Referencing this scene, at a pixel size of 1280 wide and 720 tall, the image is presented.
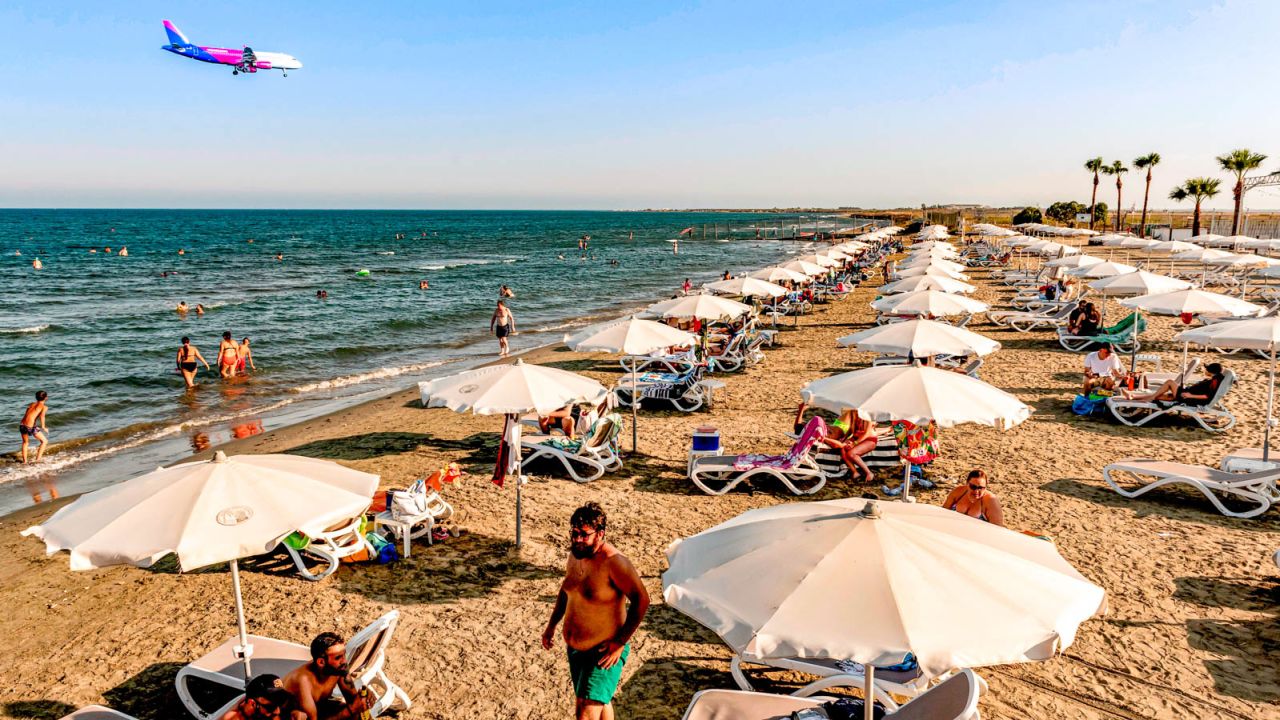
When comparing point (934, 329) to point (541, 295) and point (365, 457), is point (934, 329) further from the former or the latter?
point (541, 295)

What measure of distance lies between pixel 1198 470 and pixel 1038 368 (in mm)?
6787

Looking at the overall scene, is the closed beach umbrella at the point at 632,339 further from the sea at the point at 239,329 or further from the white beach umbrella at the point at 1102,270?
the white beach umbrella at the point at 1102,270

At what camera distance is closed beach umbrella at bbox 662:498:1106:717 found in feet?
9.43

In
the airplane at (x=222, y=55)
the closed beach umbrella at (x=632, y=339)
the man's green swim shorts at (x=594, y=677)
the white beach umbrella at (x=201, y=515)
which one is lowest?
the man's green swim shorts at (x=594, y=677)

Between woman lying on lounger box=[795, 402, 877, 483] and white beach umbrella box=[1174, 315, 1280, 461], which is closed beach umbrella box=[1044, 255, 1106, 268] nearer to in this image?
white beach umbrella box=[1174, 315, 1280, 461]

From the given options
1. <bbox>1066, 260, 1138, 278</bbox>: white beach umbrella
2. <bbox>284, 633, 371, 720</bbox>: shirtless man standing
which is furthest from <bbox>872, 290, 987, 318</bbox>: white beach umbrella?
<bbox>284, 633, 371, 720</bbox>: shirtless man standing

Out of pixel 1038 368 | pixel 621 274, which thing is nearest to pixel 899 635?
pixel 1038 368

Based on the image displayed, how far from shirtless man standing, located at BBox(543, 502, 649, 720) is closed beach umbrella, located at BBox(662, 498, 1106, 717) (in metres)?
0.36

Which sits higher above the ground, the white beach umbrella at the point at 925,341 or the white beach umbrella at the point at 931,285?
the white beach umbrella at the point at 931,285

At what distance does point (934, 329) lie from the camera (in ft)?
30.8

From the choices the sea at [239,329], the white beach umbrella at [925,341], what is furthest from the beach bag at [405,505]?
the sea at [239,329]

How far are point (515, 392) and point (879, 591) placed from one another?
470 centimetres

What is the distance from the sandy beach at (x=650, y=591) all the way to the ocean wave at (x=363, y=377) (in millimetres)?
7277

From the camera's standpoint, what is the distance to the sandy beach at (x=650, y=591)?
4.99 metres
